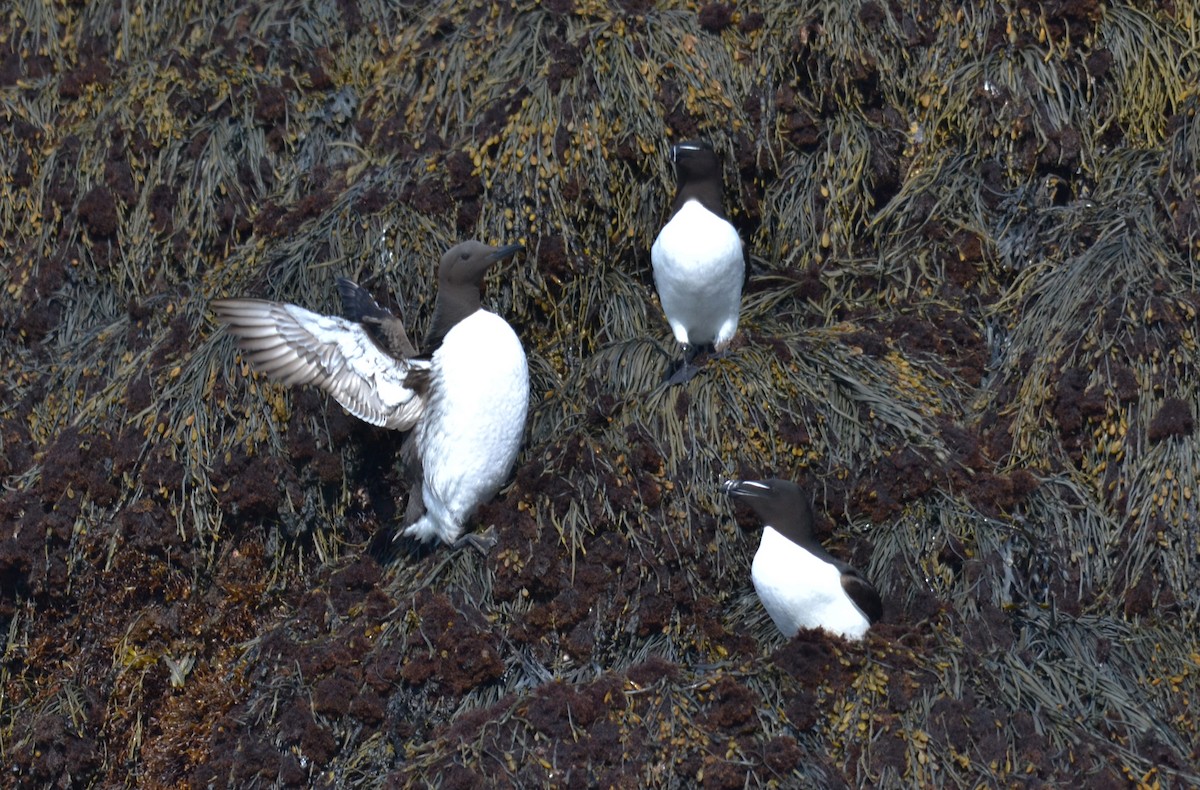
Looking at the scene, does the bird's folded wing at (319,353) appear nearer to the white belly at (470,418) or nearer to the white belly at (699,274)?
the white belly at (470,418)

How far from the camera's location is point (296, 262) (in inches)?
240

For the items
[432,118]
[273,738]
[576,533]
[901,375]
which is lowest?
[273,738]

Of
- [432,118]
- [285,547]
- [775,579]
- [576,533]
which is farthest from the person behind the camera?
[432,118]

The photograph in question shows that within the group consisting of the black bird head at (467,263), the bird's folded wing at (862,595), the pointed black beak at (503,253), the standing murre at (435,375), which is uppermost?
the pointed black beak at (503,253)

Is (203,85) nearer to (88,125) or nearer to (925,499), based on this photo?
(88,125)

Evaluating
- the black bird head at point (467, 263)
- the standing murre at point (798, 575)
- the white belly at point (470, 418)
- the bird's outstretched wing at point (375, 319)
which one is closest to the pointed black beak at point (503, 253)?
the black bird head at point (467, 263)

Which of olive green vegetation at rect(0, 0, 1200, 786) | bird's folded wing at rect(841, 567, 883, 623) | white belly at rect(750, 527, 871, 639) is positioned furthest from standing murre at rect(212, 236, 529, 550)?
bird's folded wing at rect(841, 567, 883, 623)

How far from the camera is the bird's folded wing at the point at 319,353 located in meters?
5.38

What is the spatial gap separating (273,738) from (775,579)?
184 cm

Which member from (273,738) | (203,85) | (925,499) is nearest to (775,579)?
(925,499)

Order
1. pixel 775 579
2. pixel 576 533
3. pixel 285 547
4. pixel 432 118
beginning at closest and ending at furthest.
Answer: pixel 775 579
pixel 576 533
pixel 285 547
pixel 432 118

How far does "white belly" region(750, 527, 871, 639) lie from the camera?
16.4 ft

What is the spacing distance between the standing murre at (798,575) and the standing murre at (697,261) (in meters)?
0.77

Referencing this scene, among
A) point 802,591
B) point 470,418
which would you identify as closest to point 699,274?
point 470,418
